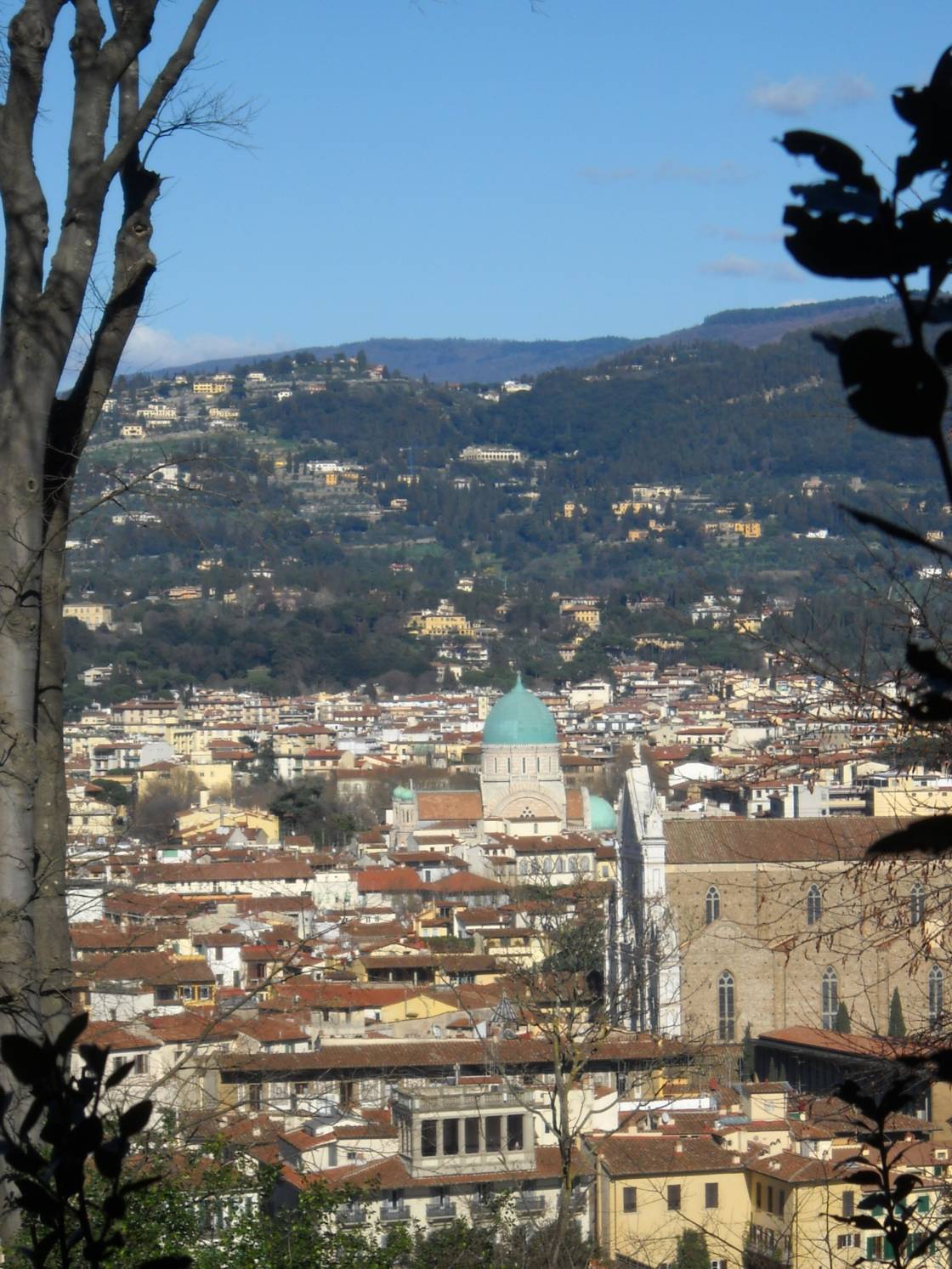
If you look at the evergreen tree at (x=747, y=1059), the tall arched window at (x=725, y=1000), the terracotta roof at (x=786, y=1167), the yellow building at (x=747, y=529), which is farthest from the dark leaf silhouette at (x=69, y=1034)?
the yellow building at (x=747, y=529)

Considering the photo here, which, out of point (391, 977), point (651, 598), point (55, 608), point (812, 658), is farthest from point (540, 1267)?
point (651, 598)

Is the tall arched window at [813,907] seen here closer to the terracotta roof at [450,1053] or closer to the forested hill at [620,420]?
the terracotta roof at [450,1053]

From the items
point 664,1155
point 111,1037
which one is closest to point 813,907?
point 664,1155

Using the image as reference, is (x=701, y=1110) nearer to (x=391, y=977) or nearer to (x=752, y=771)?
(x=391, y=977)

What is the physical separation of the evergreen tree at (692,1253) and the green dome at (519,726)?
36.6m

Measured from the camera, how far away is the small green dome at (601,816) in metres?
48.9

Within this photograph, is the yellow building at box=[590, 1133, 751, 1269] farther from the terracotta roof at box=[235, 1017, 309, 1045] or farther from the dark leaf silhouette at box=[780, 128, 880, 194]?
the dark leaf silhouette at box=[780, 128, 880, 194]

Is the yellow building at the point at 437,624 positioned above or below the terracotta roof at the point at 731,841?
above

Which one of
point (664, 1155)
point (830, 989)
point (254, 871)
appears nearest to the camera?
point (664, 1155)

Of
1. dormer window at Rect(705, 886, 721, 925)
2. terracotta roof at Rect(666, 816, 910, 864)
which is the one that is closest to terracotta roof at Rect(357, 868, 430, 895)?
terracotta roof at Rect(666, 816, 910, 864)

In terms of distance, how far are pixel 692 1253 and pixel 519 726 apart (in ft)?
122

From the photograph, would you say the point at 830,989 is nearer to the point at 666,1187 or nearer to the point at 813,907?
the point at 813,907

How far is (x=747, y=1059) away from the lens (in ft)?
80.0

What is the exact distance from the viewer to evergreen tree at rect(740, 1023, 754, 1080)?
23.9 meters
